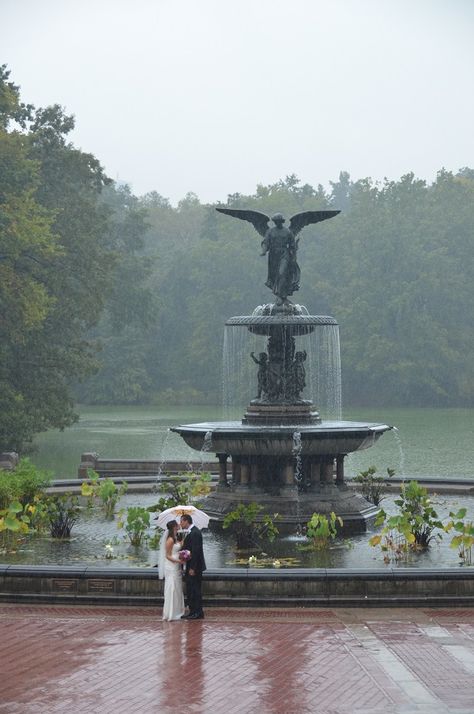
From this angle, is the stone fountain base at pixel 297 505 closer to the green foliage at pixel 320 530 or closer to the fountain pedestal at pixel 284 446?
the fountain pedestal at pixel 284 446

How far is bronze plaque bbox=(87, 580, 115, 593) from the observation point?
52.1 ft

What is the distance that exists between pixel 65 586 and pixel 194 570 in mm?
1886

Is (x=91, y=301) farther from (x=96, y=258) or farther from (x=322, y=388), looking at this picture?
(x=322, y=388)

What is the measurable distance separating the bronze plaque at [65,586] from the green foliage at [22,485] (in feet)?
15.8

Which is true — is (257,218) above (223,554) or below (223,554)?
above

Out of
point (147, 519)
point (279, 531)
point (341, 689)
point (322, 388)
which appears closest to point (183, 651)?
point (341, 689)

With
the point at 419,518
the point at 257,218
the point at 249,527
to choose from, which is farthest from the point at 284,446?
the point at 257,218

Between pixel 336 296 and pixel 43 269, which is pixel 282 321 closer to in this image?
pixel 43 269

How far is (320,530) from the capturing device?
18.7m

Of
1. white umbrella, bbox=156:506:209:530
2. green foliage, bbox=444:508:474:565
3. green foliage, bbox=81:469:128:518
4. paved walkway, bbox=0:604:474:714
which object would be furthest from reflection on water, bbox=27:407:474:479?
paved walkway, bbox=0:604:474:714

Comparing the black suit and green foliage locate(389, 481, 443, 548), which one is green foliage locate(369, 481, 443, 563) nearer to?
green foliage locate(389, 481, 443, 548)

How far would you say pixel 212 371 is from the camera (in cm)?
9462

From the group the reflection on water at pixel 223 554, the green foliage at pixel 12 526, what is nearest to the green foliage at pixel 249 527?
the reflection on water at pixel 223 554

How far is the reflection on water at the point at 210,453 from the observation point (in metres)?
41.7
